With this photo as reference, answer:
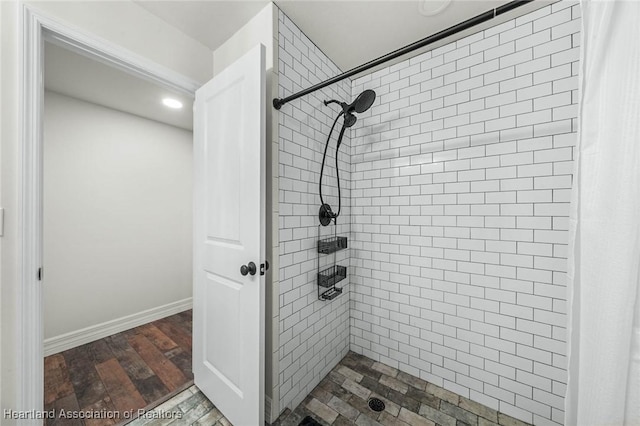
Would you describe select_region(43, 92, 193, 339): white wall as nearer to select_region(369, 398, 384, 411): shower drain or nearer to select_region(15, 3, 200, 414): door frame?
select_region(15, 3, 200, 414): door frame

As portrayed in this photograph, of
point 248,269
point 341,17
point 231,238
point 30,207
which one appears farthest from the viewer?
point 341,17

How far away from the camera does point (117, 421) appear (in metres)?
1.35

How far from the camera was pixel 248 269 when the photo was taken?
1154 mm

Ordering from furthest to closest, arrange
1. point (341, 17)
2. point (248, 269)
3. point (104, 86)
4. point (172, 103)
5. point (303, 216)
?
1. point (172, 103)
2. point (104, 86)
3. point (303, 216)
4. point (341, 17)
5. point (248, 269)

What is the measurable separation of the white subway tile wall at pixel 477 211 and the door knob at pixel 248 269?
108cm

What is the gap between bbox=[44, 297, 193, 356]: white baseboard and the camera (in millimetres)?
2031

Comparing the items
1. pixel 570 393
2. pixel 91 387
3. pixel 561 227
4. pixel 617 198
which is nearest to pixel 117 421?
pixel 91 387

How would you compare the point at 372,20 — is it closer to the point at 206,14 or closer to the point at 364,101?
the point at 364,101

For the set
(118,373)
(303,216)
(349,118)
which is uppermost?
(349,118)

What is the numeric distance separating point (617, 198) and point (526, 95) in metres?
1.15

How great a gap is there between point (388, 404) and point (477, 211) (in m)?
1.35

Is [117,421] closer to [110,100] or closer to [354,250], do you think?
[354,250]

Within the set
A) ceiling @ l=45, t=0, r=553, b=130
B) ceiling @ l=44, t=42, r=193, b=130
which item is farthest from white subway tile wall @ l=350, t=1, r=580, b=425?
ceiling @ l=44, t=42, r=193, b=130

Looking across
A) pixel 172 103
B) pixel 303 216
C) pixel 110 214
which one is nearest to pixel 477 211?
pixel 303 216
